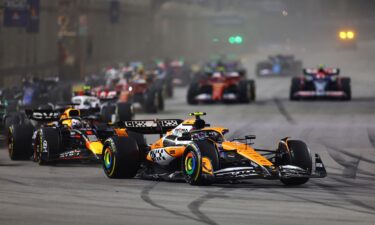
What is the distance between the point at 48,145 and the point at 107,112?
8.45 metres

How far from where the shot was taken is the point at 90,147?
21094 mm

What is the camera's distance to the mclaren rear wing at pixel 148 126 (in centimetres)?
2012

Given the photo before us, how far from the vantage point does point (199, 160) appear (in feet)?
56.4

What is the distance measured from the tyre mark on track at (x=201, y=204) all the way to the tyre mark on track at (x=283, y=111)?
17688 mm

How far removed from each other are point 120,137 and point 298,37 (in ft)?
417

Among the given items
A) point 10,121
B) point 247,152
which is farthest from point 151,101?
point 247,152

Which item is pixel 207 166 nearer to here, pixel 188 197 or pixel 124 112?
pixel 188 197

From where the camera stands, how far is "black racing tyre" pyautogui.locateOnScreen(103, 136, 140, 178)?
1841cm

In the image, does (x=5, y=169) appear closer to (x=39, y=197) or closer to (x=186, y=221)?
(x=39, y=197)

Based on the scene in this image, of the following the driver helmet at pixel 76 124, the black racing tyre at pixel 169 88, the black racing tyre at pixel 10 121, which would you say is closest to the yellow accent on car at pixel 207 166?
the driver helmet at pixel 76 124

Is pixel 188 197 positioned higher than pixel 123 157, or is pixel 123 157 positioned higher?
pixel 123 157

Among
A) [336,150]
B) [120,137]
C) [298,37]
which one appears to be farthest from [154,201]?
[298,37]

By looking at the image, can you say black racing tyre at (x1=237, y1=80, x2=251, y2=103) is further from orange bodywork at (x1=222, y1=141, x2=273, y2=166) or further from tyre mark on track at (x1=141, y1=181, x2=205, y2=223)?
orange bodywork at (x1=222, y1=141, x2=273, y2=166)

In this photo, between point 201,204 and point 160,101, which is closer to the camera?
point 201,204
